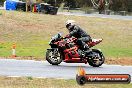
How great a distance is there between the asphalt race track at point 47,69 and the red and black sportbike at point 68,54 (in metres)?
0.25

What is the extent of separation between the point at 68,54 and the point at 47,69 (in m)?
1.82

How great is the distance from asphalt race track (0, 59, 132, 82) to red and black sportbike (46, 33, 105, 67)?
0.25 m

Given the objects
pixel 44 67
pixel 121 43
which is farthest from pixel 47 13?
pixel 44 67

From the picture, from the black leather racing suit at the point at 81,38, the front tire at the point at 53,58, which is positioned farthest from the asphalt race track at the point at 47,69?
the black leather racing suit at the point at 81,38

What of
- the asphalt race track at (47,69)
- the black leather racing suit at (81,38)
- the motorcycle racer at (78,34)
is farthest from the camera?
the black leather racing suit at (81,38)

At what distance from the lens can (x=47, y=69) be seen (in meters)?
17.7

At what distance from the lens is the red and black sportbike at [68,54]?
19094 mm

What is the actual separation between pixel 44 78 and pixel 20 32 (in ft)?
79.2

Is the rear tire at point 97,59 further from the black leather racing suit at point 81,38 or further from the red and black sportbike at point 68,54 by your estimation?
the black leather racing suit at point 81,38

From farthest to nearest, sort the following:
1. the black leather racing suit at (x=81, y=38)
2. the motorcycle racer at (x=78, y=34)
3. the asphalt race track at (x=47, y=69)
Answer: the black leather racing suit at (x=81, y=38) < the motorcycle racer at (x=78, y=34) < the asphalt race track at (x=47, y=69)

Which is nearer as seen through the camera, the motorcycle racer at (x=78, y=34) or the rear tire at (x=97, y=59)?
the motorcycle racer at (x=78, y=34)

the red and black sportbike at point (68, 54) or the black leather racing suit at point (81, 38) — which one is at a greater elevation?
the black leather racing suit at point (81, 38)

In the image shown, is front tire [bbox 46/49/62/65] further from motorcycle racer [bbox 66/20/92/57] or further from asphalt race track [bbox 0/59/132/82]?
motorcycle racer [bbox 66/20/92/57]

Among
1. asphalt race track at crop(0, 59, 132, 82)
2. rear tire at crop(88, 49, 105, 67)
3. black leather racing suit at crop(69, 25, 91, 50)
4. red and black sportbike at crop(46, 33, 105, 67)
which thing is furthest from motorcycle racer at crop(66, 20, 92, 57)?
asphalt race track at crop(0, 59, 132, 82)
